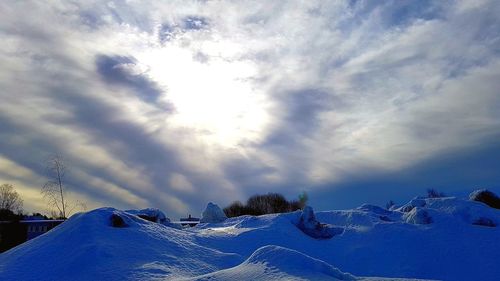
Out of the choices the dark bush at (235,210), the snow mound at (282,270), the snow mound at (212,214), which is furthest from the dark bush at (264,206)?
the snow mound at (282,270)

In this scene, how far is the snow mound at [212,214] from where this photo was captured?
31547 millimetres

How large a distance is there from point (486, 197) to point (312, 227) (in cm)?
1627

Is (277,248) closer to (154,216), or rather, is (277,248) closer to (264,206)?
(154,216)

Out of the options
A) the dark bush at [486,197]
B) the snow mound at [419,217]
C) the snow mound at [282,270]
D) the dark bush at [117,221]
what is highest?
the dark bush at [486,197]

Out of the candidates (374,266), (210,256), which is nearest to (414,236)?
(374,266)

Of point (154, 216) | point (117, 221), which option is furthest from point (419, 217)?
point (117, 221)

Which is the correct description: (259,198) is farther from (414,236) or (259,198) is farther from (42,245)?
(42,245)

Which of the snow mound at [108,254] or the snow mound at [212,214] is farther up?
the snow mound at [212,214]

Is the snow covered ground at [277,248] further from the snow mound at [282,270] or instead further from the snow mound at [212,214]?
the snow mound at [212,214]

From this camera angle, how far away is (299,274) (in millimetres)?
10484

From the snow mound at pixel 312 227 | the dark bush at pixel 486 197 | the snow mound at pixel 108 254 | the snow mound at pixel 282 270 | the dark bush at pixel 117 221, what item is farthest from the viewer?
the dark bush at pixel 486 197

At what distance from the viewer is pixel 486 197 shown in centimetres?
3359

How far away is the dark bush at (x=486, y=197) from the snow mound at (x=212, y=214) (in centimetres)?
1807

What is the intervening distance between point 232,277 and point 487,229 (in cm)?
2020
